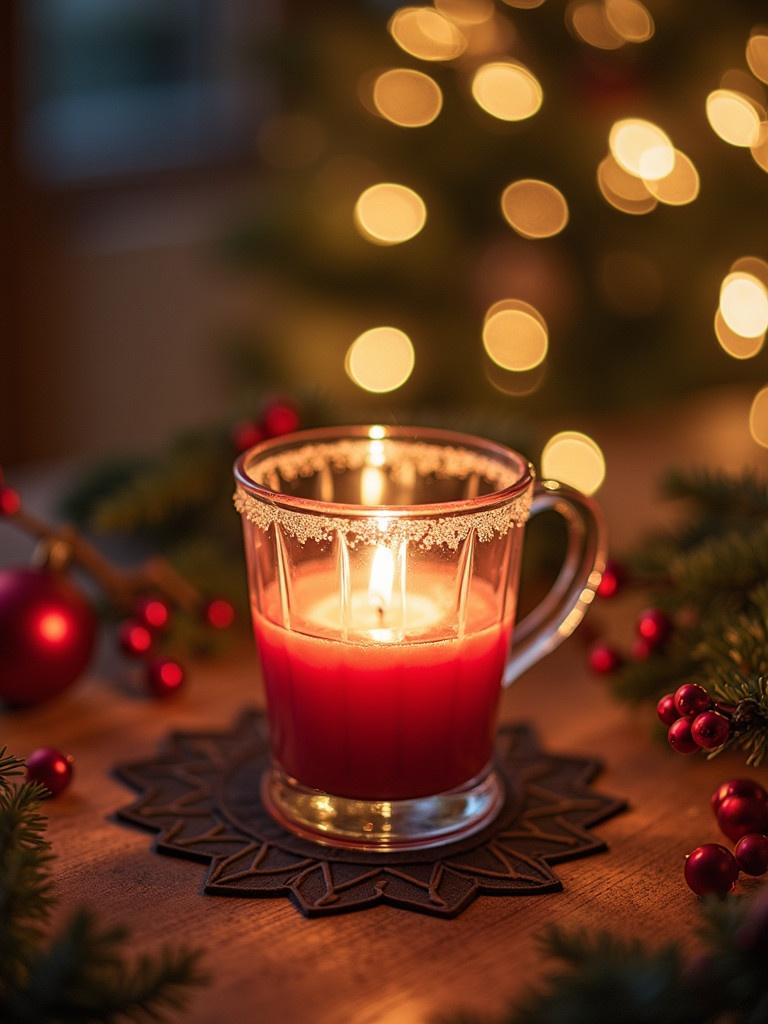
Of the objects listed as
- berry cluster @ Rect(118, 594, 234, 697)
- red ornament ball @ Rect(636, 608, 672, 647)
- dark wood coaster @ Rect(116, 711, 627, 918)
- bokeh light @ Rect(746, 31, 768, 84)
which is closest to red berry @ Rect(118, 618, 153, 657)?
berry cluster @ Rect(118, 594, 234, 697)

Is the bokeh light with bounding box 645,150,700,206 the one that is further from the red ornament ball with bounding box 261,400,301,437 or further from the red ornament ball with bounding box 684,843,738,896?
the red ornament ball with bounding box 684,843,738,896

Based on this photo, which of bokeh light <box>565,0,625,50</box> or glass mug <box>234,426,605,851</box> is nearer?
glass mug <box>234,426,605,851</box>

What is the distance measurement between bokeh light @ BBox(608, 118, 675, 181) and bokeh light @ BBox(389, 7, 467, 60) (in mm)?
324

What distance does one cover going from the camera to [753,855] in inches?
32.0

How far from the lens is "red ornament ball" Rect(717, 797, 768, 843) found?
85 cm

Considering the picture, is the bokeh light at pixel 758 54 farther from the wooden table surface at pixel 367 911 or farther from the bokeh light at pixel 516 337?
the wooden table surface at pixel 367 911

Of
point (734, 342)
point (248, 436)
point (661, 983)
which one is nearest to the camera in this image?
point (661, 983)

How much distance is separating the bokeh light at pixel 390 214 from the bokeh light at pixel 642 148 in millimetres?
368

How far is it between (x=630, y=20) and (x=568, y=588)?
4.33ft

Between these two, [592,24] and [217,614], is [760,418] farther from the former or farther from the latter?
[217,614]

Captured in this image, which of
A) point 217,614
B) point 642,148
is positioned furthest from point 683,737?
point 642,148

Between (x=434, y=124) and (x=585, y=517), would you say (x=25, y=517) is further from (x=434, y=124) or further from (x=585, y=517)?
(x=434, y=124)

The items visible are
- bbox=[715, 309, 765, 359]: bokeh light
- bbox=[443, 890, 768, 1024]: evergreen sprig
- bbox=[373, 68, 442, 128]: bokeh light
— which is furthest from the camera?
bbox=[715, 309, 765, 359]: bokeh light

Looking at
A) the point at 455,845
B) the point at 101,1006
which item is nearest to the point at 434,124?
the point at 455,845
